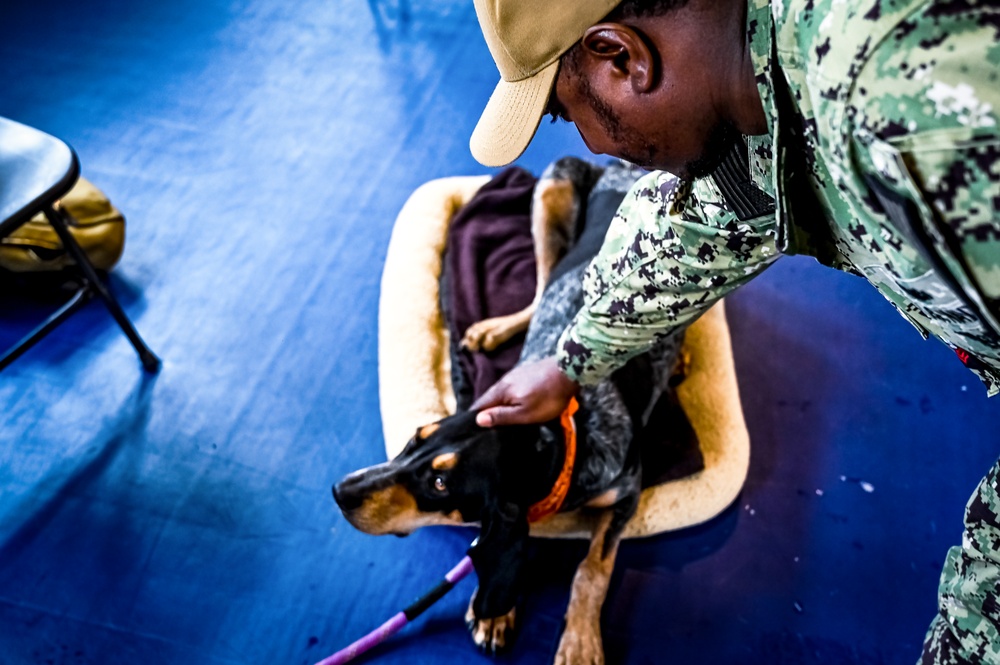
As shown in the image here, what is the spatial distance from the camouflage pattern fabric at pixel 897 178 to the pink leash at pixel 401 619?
1.25m

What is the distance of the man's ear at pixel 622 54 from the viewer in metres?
1.05

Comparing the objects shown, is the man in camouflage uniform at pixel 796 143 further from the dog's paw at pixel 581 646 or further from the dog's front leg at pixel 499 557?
the dog's paw at pixel 581 646

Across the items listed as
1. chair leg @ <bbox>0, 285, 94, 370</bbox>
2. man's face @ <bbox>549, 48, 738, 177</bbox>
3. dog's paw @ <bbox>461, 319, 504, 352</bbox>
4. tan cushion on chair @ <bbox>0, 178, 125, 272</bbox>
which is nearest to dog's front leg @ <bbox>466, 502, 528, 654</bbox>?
dog's paw @ <bbox>461, 319, 504, 352</bbox>

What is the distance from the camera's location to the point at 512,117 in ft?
4.40

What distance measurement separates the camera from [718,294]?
1.68 meters

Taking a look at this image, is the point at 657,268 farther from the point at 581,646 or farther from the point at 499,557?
the point at 581,646

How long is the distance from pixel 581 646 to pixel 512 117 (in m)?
1.53

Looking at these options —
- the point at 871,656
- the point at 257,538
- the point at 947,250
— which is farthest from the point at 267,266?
the point at 947,250

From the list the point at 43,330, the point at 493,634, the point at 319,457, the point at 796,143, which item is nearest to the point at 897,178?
the point at 796,143

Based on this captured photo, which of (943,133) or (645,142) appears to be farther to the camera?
(645,142)

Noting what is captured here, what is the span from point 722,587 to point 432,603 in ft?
2.93

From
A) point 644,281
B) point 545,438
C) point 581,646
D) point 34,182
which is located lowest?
point 581,646

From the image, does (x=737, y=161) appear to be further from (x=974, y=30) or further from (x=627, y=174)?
(x=627, y=174)

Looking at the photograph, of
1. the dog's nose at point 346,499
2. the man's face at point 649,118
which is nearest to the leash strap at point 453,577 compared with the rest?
the dog's nose at point 346,499
